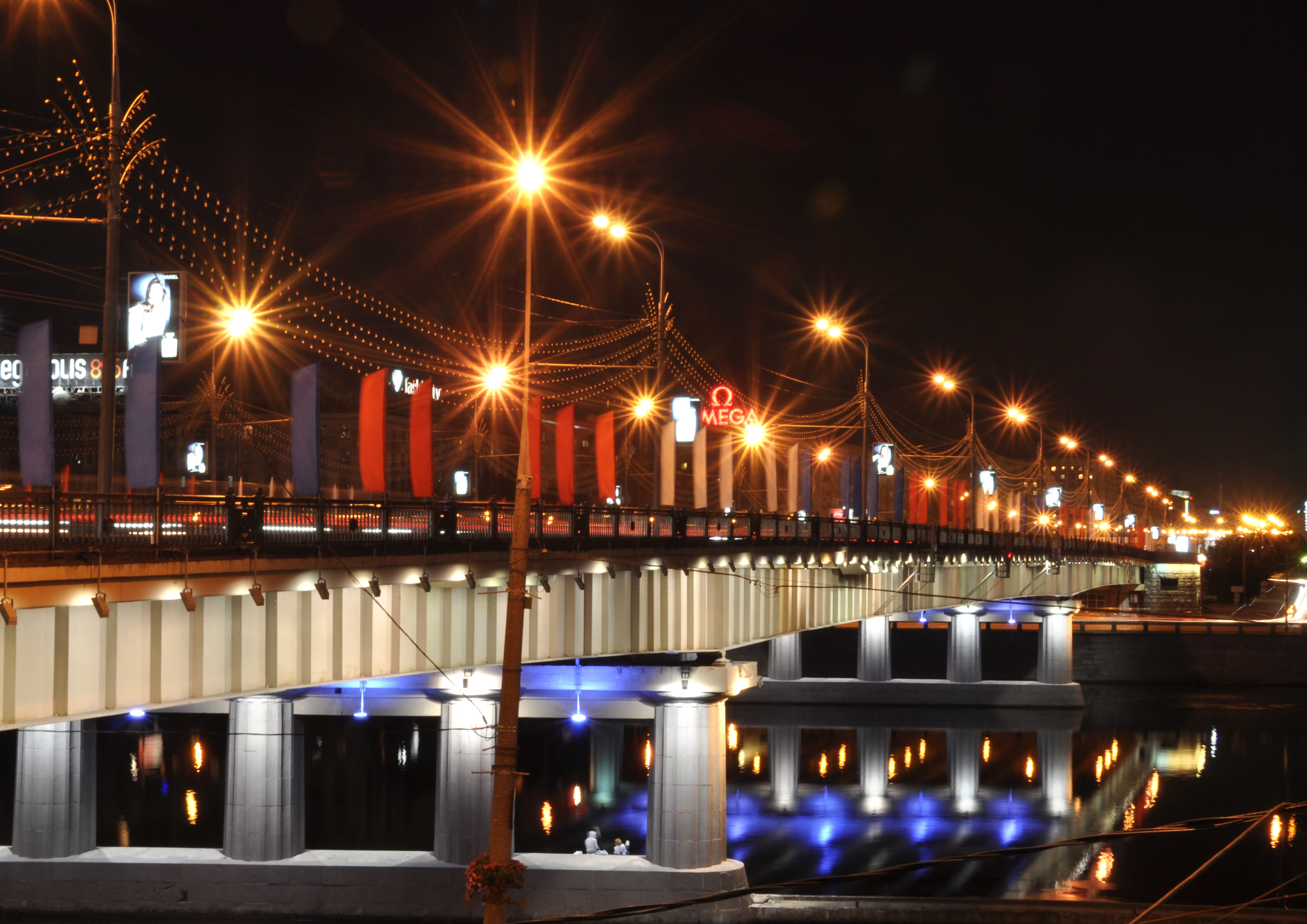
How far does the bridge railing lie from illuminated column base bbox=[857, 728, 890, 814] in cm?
1718

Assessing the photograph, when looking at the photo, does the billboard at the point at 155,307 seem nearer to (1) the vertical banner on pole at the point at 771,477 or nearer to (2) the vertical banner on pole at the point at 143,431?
(2) the vertical banner on pole at the point at 143,431

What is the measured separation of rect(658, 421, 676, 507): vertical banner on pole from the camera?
1462 inches

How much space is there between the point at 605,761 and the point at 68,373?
31237 mm

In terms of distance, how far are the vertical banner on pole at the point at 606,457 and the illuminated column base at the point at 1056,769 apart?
29.2 metres

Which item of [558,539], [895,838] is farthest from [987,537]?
[558,539]

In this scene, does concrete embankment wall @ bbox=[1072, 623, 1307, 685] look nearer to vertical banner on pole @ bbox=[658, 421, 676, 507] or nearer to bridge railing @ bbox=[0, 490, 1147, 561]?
bridge railing @ bbox=[0, 490, 1147, 561]

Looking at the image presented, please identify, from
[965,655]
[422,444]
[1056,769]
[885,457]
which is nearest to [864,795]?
[1056,769]

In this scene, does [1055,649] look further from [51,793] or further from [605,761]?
[51,793]

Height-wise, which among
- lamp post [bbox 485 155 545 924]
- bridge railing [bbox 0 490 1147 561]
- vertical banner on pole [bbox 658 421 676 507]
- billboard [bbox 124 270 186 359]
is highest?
billboard [bbox 124 270 186 359]

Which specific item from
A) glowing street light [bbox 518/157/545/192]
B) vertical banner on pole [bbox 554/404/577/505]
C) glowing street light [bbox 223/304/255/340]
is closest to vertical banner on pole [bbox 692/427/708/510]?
vertical banner on pole [bbox 554/404/577/505]

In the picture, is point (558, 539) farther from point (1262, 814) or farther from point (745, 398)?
point (745, 398)

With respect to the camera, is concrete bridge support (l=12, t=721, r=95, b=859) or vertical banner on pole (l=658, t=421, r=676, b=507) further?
vertical banner on pole (l=658, t=421, r=676, b=507)

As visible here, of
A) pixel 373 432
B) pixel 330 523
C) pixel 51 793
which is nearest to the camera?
pixel 330 523

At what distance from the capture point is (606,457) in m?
35.2
